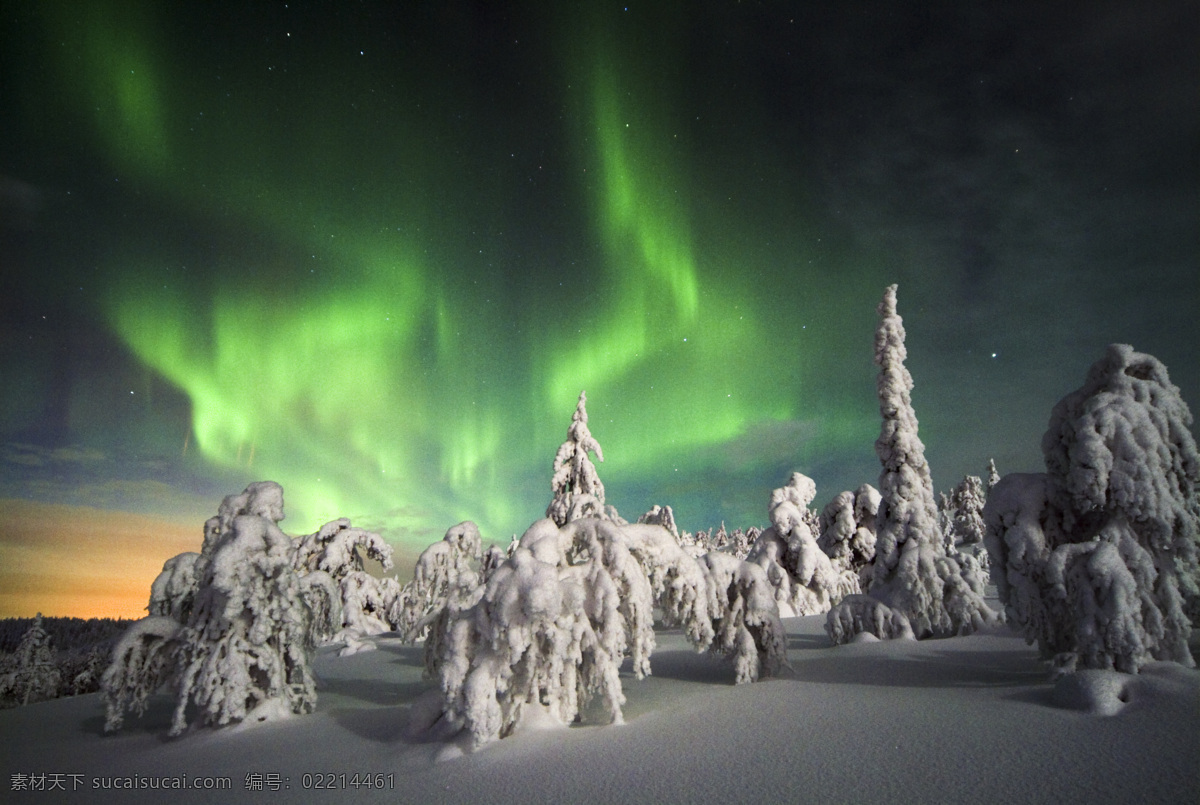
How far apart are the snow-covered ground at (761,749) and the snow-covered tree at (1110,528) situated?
0.79 meters

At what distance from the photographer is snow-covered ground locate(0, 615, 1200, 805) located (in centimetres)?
607

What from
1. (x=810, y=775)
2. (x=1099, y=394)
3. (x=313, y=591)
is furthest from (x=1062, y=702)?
(x=313, y=591)

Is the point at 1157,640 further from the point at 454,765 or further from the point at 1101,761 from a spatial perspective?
the point at 454,765

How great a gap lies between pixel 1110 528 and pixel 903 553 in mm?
9919

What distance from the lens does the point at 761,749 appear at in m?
7.45

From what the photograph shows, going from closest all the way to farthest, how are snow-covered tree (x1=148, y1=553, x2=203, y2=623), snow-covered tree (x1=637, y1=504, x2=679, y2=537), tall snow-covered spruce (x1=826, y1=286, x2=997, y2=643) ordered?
snow-covered tree (x1=148, y1=553, x2=203, y2=623)
tall snow-covered spruce (x1=826, y1=286, x2=997, y2=643)
snow-covered tree (x1=637, y1=504, x2=679, y2=537)

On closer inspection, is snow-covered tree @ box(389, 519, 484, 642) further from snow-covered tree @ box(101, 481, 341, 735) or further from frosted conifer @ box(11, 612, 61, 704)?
frosted conifer @ box(11, 612, 61, 704)

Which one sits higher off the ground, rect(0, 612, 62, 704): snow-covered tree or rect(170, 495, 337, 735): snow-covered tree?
rect(170, 495, 337, 735): snow-covered tree

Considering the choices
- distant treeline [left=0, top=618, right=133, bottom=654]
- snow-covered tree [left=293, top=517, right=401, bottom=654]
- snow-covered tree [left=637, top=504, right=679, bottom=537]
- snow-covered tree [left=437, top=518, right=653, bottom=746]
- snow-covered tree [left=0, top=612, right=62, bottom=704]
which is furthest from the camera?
distant treeline [left=0, top=618, right=133, bottom=654]

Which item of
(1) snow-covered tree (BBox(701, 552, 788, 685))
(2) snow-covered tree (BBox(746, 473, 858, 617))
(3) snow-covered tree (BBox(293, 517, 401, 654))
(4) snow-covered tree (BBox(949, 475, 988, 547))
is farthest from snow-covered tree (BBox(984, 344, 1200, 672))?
(4) snow-covered tree (BBox(949, 475, 988, 547))

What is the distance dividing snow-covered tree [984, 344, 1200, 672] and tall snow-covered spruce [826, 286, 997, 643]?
7.14m

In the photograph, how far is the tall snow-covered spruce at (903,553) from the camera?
55.6ft

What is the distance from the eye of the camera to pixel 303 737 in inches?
412

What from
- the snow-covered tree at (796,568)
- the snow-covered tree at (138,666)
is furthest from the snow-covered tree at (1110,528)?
the snow-covered tree at (796,568)
